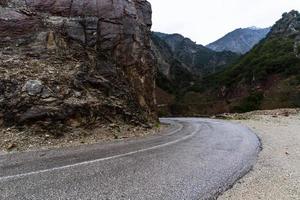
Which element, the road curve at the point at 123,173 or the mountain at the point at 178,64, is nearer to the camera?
the road curve at the point at 123,173

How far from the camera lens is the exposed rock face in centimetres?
1259

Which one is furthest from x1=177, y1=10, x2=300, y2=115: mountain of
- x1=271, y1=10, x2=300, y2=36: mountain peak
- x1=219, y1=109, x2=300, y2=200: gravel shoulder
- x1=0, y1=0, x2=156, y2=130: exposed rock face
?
x1=219, y1=109, x2=300, y2=200: gravel shoulder

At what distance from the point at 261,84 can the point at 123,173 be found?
184ft

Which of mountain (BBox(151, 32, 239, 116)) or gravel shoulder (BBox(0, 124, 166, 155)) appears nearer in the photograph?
gravel shoulder (BBox(0, 124, 166, 155))

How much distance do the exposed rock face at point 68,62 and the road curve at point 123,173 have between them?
390cm

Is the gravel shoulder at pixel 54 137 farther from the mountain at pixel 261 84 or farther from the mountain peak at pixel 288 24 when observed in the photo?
the mountain peak at pixel 288 24

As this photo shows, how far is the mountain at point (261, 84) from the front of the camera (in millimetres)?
46688

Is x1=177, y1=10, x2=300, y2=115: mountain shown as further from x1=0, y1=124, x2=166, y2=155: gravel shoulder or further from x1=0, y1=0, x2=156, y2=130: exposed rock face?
x1=0, y1=124, x2=166, y2=155: gravel shoulder

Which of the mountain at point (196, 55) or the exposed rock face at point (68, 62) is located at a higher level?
the mountain at point (196, 55)

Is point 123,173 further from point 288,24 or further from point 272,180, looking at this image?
point 288,24

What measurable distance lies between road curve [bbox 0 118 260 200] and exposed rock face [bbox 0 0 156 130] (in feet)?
12.8

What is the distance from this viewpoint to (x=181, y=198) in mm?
5023

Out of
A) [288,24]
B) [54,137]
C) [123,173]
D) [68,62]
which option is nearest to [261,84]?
[288,24]

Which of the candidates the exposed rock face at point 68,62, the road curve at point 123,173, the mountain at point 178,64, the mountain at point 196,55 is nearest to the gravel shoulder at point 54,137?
the exposed rock face at point 68,62
